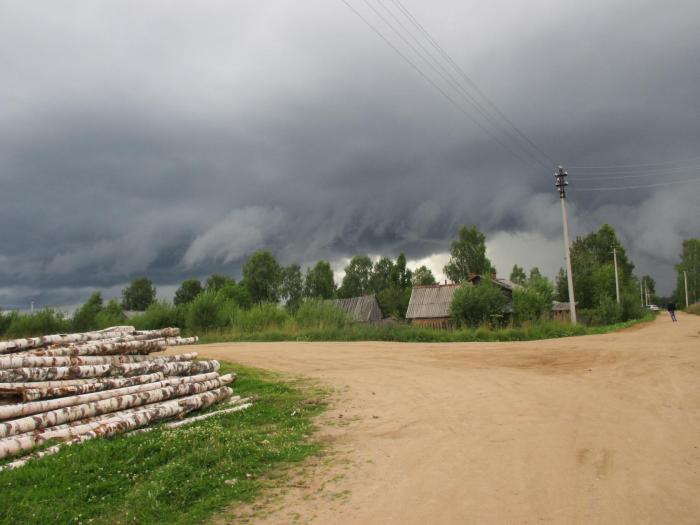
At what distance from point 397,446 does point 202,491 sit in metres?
2.23

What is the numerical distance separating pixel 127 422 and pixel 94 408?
1.79 feet

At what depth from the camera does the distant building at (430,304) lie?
48.1 meters

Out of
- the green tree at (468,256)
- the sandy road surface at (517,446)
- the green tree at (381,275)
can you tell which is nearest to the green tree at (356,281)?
the green tree at (381,275)

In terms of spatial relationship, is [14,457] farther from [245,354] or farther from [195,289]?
[195,289]

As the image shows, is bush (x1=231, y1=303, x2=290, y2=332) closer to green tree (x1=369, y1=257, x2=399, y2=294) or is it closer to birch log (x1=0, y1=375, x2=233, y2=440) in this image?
birch log (x1=0, y1=375, x2=233, y2=440)

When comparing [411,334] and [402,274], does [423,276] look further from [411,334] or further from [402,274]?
[411,334]

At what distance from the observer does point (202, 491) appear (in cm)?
461

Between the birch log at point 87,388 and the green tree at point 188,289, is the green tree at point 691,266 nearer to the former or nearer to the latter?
the green tree at point 188,289

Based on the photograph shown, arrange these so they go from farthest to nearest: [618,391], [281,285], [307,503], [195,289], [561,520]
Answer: [195,289]
[281,285]
[618,391]
[307,503]
[561,520]

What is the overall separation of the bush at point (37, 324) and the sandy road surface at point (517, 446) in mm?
23522

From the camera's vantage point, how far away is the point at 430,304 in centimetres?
4931

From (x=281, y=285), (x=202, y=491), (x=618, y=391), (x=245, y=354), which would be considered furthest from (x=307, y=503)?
(x=281, y=285)

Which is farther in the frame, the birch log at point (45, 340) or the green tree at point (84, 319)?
the green tree at point (84, 319)

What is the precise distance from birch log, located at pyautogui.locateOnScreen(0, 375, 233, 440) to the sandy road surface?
2324mm
